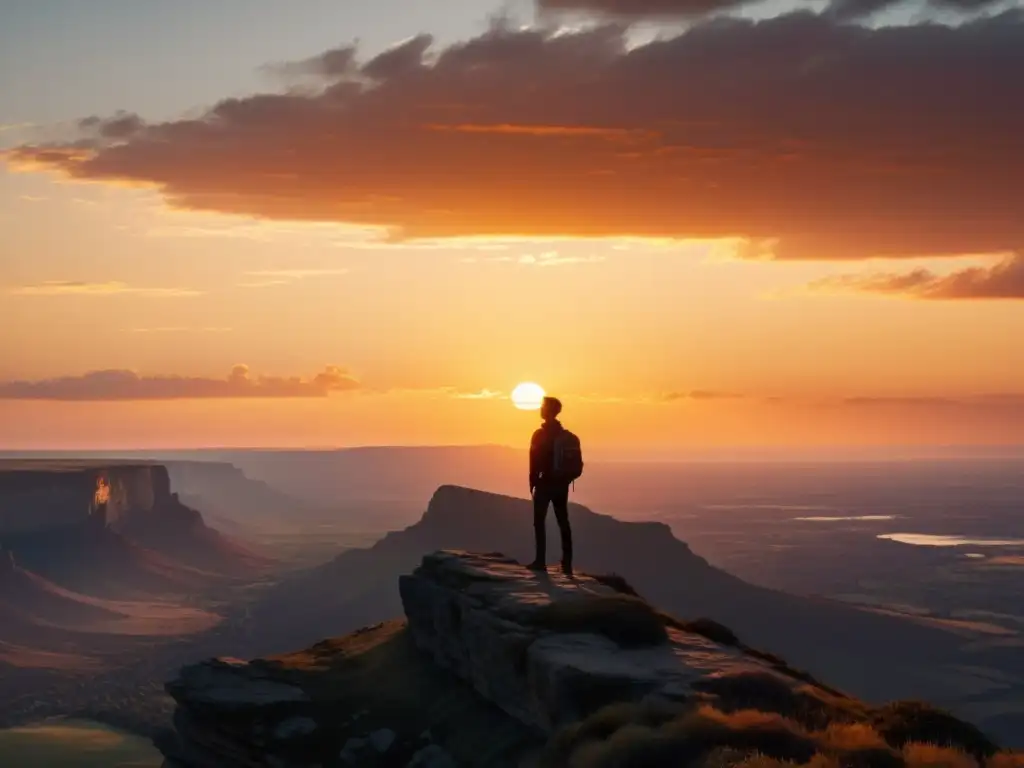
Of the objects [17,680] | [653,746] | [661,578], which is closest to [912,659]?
[661,578]

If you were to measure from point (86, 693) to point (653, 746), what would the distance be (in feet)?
402

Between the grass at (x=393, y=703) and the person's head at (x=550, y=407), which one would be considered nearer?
the grass at (x=393, y=703)

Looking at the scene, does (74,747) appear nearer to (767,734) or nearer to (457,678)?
(457,678)

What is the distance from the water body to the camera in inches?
3477

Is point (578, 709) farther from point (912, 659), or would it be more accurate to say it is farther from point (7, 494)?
point (7, 494)

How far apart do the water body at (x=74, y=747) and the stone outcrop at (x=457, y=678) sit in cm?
6394

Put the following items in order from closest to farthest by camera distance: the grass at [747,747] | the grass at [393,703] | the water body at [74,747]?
the grass at [747,747] → the grass at [393,703] → the water body at [74,747]

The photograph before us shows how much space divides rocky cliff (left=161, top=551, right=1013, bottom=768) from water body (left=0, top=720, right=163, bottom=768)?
6459cm

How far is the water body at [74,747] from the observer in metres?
88.3

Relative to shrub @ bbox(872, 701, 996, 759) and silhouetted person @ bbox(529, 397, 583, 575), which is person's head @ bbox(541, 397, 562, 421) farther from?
shrub @ bbox(872, 701, 996, 759)

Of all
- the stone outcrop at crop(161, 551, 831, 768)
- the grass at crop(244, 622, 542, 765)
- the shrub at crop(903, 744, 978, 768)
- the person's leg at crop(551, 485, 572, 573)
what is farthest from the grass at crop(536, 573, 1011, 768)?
the person's leg at crop(551, 485, 572, 573)

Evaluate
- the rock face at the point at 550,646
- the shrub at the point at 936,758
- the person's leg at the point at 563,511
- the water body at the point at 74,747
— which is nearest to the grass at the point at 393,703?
the rock face at the point at 550,646

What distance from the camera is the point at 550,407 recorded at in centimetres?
2422

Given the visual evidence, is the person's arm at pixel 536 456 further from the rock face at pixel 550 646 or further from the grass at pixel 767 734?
the grass at pixel 767 734
